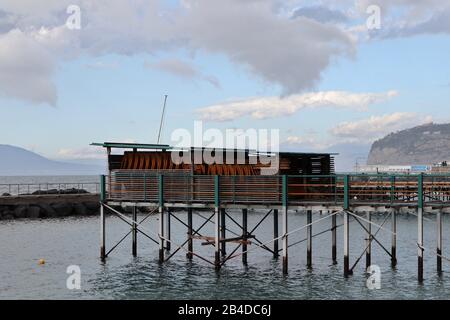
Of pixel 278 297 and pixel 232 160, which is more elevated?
pixel 232 160

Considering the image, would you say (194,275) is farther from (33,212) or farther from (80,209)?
(80,209)

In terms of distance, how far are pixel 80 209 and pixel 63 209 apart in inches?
88.8

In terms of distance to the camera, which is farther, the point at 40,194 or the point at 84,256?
the point at 40,194

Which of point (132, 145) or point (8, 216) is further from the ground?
point (132, 145)

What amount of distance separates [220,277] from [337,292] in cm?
676

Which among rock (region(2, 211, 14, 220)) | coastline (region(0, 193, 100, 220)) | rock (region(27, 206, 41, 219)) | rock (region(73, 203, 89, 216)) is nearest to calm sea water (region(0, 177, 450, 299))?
rock (region(2, 211, 14, 220))

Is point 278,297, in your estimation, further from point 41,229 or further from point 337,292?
point 41,229

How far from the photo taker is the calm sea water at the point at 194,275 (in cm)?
3134

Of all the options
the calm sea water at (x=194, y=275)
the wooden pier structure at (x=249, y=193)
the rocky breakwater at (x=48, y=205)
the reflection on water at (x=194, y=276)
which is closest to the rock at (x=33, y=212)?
the rocky breakwater at (x=48, y=205)

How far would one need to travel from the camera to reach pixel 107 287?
3319 cm

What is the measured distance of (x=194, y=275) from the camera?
35.6 m

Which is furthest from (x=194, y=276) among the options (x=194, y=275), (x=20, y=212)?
(x=20, y=212)

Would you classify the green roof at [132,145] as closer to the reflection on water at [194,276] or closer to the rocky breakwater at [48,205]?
the reflection on water at [194,276]
